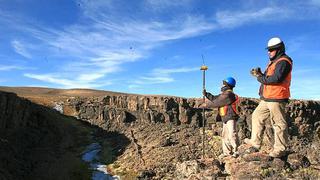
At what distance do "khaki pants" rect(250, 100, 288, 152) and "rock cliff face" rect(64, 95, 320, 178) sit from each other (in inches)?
393

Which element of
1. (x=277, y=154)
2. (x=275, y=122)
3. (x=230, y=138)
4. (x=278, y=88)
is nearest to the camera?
(x=278, y=88)

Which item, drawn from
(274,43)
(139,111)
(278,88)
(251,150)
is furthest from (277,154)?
(139,111)

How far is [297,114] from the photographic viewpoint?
3691 cm

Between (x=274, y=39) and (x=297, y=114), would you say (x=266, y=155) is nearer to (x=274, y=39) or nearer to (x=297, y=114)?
(x=274, y=39)

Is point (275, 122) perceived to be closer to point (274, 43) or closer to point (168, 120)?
point (274, 43)

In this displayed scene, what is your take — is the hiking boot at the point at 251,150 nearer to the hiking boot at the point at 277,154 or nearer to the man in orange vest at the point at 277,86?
the hiking boot at the point at 277,154

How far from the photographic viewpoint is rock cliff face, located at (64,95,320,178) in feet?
87.0

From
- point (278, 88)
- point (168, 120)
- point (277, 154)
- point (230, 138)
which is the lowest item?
point (277, 154)

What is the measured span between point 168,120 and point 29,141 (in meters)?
9.62

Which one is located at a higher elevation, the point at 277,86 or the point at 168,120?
the point at 277,86

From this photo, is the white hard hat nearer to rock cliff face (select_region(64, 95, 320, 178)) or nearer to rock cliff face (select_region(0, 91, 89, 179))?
rock cliff face (select_region(64, 95, 320, 178))

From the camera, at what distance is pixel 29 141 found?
91.4 ft

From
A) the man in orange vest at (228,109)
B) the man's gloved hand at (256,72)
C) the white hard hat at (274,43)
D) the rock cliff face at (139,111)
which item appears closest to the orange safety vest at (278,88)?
the man's gloved hand at (256,72)

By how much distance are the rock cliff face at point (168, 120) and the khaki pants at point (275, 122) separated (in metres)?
9.98
